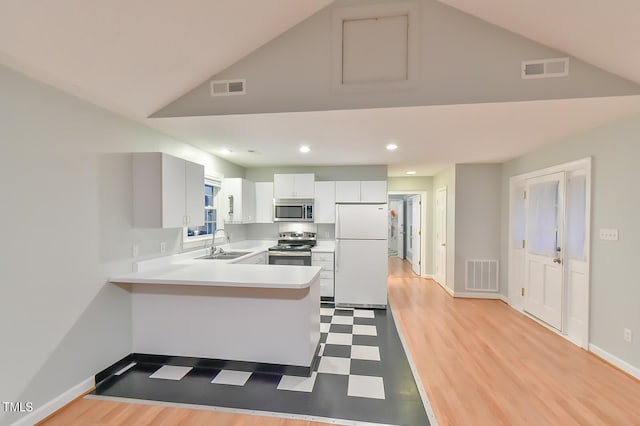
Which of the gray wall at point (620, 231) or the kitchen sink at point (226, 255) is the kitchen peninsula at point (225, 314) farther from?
the gray wall at point (620, 231)

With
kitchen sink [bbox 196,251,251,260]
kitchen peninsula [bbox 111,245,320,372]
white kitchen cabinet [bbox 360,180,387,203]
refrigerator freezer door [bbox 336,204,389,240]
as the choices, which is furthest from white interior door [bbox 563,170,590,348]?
kitchen sink [bbox 196,251,251,260]

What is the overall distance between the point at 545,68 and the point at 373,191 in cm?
285

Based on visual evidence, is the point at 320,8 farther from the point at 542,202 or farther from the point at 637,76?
the point at 542,202

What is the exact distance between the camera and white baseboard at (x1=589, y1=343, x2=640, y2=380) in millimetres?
2494

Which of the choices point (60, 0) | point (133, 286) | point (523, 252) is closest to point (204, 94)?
point (60, 0)

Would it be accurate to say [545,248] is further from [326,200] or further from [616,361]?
[326,200]

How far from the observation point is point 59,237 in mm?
2043

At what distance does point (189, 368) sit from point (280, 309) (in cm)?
108

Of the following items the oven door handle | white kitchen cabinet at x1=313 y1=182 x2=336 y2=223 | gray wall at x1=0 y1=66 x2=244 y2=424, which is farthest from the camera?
white kitchen cabinet at x1=313 y1=182 x2=336 y2=223

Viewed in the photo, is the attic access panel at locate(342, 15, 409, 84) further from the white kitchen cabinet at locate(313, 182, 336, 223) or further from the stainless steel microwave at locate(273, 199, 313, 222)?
the stainless steel microwave at locate(273, 199, 313, 222)

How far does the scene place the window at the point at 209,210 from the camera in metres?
4.05

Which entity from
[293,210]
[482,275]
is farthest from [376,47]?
[482,275]

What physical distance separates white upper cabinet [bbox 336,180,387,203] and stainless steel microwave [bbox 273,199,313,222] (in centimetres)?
55

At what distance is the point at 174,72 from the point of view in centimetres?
227
